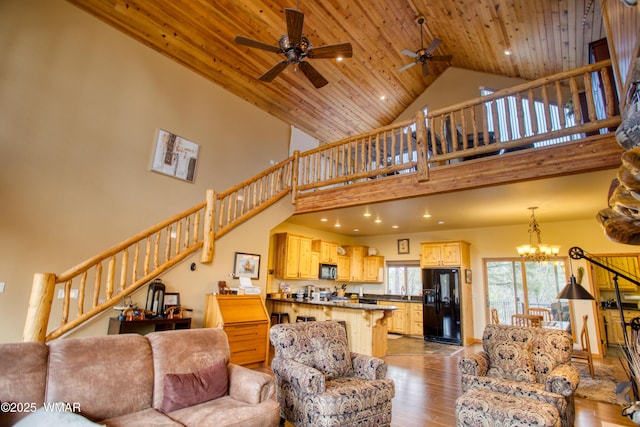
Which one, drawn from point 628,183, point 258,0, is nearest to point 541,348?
point 628,183

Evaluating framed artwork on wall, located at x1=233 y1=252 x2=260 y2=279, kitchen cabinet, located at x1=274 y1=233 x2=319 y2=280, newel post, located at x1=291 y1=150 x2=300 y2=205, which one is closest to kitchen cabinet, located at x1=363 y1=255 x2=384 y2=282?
kitchen cabinet, located at x1=274 y1=233 x2=319 y2=280

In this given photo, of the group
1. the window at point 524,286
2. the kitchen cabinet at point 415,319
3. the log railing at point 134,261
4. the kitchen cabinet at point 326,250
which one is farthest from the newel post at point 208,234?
the window at point 524,286

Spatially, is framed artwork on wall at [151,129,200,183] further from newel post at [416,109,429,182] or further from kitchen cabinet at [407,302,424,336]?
kitchen cabinet at [407,302,424,336]

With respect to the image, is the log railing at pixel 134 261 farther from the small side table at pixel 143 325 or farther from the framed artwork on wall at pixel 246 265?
the framed artwork on wall at pixel 246 265

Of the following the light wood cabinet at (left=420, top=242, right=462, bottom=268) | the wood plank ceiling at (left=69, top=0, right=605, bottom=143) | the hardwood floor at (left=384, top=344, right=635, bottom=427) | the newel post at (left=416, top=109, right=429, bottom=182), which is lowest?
the hardwood floor at (left=384, top=344, right=635, bottom=427)

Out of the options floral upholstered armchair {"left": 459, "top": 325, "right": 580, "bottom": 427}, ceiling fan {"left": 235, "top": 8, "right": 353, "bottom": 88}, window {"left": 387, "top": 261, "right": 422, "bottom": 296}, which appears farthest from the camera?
window {"left": 387, "top": 261, "right": 422, "bottom": 296}

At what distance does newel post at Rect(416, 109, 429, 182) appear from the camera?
4888 millimetres

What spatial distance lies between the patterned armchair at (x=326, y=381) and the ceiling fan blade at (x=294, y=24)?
3278mm

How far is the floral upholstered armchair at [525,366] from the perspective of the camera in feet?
9.02

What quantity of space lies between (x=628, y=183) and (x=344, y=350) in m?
2.67

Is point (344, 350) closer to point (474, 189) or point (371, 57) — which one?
point (474, 189)

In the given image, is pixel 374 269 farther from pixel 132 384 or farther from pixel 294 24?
pixel 132 384

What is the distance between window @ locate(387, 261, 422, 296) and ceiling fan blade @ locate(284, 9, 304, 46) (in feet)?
22.7

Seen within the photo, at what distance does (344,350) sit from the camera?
3340 millimetres
